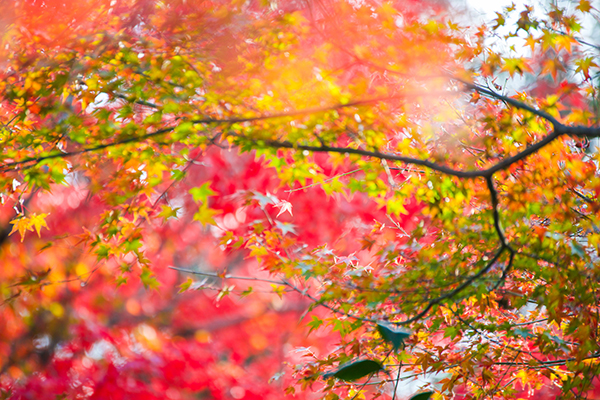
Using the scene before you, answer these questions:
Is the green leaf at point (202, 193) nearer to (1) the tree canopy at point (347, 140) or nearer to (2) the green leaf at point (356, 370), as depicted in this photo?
(1) the tree canopy at point (347, 140)

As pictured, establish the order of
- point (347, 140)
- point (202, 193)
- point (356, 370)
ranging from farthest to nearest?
point (347, 140)
point (202, 193)
point (356, 370)

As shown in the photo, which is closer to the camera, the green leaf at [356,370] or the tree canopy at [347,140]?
the green leaf at [356,370]

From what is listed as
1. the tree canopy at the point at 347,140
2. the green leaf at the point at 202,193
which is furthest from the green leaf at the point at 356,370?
the green leaf at the point at 202,193

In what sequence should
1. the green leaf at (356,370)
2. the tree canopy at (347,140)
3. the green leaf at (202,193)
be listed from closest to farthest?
the green leaf at (356,370)
the green leaf at (202,193)
the tree canopy at (347,140)

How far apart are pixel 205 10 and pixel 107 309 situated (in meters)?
5.48

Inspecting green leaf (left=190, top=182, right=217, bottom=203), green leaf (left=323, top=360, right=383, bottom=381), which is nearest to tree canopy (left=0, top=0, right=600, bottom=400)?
green leaf (left=190, top=182, right=217, bottom=203)

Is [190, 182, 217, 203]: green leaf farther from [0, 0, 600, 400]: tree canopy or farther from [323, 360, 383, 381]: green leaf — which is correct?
[323, 360, 383, 381]: green leaf

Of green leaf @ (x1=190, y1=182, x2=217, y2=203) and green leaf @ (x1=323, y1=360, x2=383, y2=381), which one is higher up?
green leaf @ (x1=323, y1=360, x2=383, y2=381)

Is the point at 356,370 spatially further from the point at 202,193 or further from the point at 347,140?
the point at 347,140

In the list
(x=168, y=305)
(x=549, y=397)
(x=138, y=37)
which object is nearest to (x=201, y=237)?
(x=168, y=305)

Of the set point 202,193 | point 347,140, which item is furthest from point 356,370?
point 347,140

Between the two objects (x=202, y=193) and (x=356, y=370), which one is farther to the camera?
(x=202, y=193)

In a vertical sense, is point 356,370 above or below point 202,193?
above

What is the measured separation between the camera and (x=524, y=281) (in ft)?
8.85
